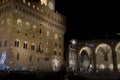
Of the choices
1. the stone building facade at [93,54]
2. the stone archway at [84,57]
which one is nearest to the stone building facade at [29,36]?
the stone building facade at [93,54]

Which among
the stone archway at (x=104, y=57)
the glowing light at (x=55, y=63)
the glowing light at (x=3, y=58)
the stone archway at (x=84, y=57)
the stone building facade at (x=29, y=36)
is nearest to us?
the glowing light at (x=3, y=58)

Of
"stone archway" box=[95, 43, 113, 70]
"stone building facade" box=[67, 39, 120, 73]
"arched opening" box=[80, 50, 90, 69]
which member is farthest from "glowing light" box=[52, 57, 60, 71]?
"stone archway" box=[95, 43, 113, 70]

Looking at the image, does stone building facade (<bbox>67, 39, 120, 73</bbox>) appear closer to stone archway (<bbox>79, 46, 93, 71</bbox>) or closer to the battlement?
stone archway (<bbox>79, 46, 93, 71</bbox>)

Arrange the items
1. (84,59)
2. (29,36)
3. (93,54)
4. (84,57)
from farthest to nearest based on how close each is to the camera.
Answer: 1. (84,57)
2. (84,59)
3. (93,54)
4. (29,36)

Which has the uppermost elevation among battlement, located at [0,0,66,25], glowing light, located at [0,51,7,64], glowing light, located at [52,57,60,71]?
battlement, located at [0,0,66,25]

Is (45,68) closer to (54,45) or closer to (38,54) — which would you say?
(38,54)

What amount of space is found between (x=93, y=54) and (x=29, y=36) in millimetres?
22360

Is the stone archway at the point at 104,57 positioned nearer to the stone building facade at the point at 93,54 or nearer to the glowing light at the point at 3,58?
the stone building facade at the point at 93,54

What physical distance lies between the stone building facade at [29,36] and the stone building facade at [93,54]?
859cm

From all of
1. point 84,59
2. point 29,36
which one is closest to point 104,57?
point 84,59

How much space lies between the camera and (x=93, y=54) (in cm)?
5212

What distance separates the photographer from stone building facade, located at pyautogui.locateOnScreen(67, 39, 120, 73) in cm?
5169

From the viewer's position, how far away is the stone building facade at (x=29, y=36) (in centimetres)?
3386

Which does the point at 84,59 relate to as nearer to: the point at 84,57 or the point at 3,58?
the point at 84,57
